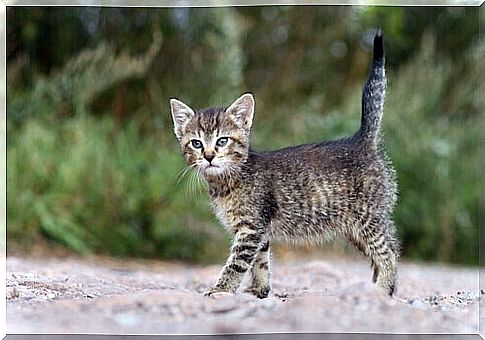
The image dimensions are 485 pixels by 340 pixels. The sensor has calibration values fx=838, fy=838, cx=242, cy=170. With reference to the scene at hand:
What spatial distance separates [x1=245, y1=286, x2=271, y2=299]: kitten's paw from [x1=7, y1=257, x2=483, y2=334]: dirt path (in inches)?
1.0

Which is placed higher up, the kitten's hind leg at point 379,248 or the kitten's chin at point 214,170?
the kitten's chin at point 214,170

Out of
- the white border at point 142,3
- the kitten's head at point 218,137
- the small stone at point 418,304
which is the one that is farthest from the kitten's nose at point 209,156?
the small stone at point 418,304

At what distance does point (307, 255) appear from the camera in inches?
97.7

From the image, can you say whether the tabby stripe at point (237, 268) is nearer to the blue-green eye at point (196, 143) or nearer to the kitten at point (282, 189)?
the kitten at point (282, 189)

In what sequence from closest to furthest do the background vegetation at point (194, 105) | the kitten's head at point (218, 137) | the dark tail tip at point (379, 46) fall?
the kitten's head at point (218, 137)
the dark tail tip at point (379, 46)
the background vegetation at point (194, 105)

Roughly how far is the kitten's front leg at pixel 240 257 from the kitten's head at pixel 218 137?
18 cm

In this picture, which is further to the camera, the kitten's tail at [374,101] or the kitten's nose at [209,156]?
the kitten's tail at [374,101]

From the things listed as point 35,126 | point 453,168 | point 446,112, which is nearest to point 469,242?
point 453,168

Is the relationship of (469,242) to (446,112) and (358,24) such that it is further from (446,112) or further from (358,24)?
(358,24)

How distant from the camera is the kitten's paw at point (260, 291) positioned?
87.7 inches

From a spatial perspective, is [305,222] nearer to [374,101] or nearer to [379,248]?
[379,248]

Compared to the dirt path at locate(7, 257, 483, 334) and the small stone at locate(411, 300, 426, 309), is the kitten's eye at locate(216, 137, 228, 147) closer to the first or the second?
the dirt path at locate(7, 257, 483, 334)

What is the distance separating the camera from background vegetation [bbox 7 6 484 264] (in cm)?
244

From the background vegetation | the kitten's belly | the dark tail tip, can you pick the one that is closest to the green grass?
the background vegetation
